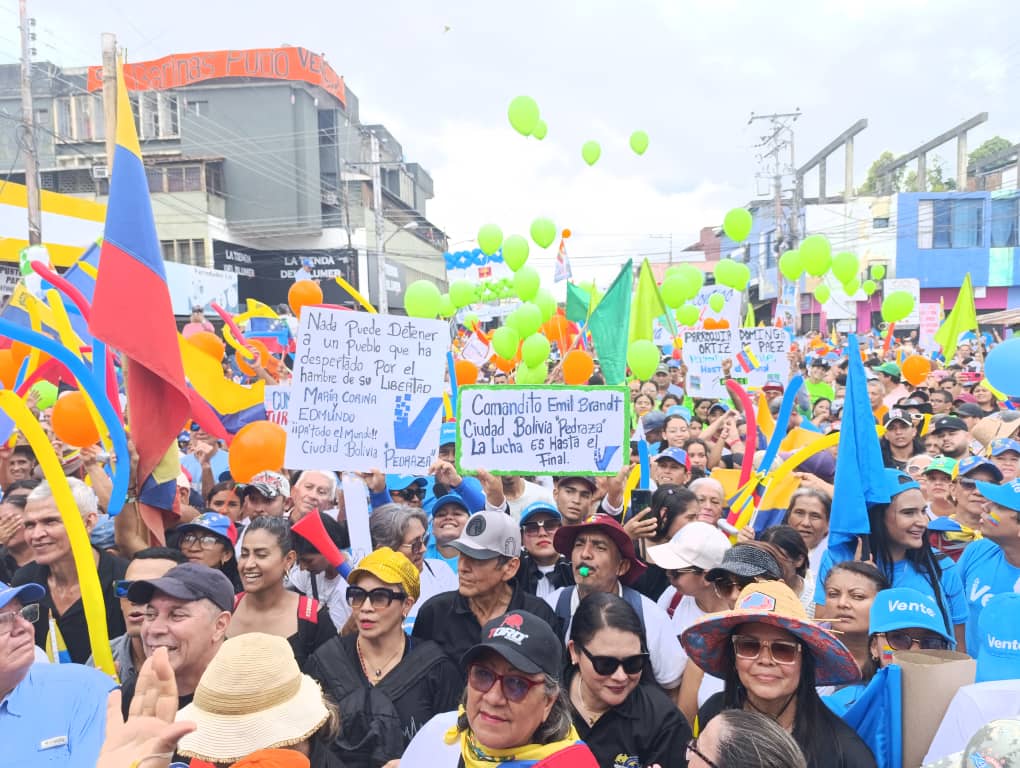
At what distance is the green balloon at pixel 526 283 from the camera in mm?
12812

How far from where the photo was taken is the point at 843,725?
253 centimetres

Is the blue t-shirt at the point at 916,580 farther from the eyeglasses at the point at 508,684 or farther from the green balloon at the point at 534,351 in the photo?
the green balloon at the point at 534,351

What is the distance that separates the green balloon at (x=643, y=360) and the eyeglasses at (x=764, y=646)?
23.6 feet

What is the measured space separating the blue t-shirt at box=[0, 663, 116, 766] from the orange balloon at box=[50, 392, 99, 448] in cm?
291

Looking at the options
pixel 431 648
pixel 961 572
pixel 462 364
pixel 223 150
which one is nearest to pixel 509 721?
pixel 431 648

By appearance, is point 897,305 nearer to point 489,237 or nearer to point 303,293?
point 489,237

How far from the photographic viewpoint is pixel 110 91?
448cm

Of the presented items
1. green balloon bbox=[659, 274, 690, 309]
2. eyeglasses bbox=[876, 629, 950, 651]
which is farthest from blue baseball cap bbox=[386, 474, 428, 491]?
green balloon bbox=[659, 274, 690, 309]

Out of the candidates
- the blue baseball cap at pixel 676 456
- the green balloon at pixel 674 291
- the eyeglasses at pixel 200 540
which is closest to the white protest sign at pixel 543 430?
the blue baseball cap at pixel 676 456

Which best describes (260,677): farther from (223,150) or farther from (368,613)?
(223,150)

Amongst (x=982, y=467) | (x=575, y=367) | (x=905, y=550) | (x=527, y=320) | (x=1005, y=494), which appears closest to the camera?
(x=1005, y=494)

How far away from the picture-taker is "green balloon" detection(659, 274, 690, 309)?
13.6 meters

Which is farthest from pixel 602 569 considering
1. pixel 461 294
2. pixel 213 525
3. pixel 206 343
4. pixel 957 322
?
pixel 957 322

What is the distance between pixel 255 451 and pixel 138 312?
1.26 meters
